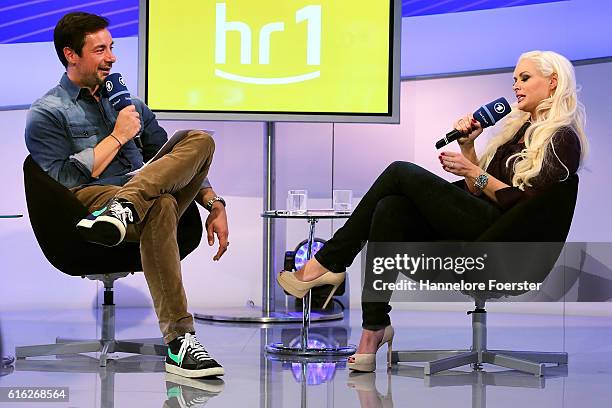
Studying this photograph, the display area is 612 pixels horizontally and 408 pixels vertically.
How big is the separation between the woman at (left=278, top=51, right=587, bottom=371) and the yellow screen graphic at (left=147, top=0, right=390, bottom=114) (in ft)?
5.03

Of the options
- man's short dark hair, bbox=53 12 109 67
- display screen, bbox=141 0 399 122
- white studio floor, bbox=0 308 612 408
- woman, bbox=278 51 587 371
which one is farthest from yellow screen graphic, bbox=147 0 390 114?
woman, bbox=278 51 587 371

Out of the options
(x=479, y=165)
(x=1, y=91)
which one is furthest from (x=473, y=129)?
(x=1, y=91)

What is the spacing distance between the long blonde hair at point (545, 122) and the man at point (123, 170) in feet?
3.24

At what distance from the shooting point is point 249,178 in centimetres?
535

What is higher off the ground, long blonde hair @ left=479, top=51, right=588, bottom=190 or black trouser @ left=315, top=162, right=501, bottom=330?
long blonde hair @ left=479, top=51, right=588, bottom=190

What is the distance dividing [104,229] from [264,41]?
2.23m

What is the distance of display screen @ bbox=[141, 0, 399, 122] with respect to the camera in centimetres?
478

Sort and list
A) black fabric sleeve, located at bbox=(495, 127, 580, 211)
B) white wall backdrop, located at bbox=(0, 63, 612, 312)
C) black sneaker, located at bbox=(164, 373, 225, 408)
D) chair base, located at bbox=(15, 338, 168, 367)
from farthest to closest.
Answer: white wall backdrop, located at bbox=(0, 63, 612, 312) < chair base, located at bbox=(15, 338, 168, 367) < black fabric sleeve, located at bbox=(495, 127, 580, 211) < black sneaker, located at bbox=(164, 373, 225, 408)

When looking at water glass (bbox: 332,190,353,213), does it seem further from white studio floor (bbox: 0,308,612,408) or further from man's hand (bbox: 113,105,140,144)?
man's hand (bbox: 113,105,140,144)

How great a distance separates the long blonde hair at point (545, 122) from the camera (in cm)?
315

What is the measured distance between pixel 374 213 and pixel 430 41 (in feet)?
7.69

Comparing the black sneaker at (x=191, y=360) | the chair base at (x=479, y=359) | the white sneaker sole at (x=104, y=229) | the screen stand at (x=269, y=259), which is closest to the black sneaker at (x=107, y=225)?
the white sneaker sole at (x=104, y=229)

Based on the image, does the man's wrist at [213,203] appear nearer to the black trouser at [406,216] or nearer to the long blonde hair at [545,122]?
the black trouser at [406,216]

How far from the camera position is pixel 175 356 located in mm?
3023
